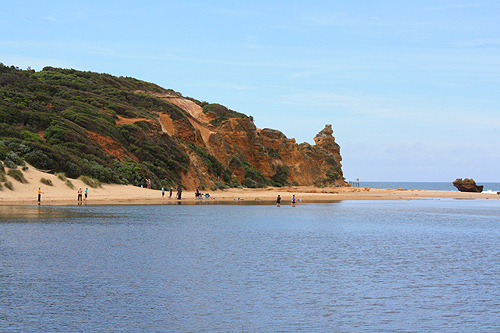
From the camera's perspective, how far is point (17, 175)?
4262 cm

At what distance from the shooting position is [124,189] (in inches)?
2030

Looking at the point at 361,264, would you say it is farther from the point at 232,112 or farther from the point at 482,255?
the point at 232,112

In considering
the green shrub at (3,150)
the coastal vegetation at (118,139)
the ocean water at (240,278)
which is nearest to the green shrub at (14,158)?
the coastal vegetation at (118,139)

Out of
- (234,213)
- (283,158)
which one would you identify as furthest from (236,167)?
(234,213)

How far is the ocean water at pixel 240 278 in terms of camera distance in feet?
41.1

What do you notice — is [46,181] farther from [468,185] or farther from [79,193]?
[468,185]

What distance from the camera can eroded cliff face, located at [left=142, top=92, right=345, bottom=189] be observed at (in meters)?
74.5

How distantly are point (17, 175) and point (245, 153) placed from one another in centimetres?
4637

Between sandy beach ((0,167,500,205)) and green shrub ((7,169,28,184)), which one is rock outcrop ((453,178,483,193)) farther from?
green shrub ((7,169,28,184))

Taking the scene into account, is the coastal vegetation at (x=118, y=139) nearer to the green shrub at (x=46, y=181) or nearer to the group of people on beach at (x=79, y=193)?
the green shrub at (x=46, y=181)

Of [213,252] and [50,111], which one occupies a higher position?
[50,111]

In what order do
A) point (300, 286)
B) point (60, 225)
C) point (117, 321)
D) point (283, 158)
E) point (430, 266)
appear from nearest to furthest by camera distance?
point (117, 321) < point (300, 286) < point (430, 266) < point (60, 225) < point (283, 158)

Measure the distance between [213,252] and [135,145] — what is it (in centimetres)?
4318

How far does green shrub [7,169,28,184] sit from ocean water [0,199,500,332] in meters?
11.7
